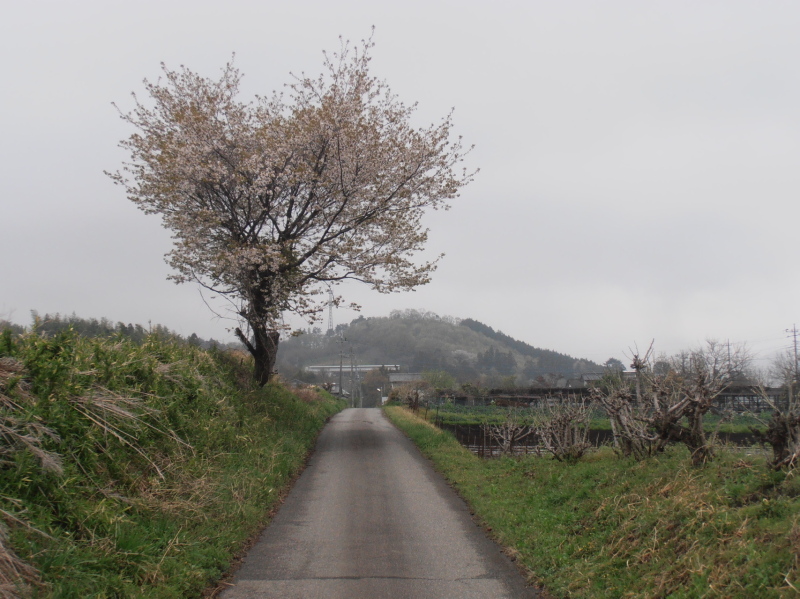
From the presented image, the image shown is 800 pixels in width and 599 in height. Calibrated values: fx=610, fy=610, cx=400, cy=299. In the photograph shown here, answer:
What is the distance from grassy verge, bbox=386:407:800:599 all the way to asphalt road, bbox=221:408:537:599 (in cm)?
53

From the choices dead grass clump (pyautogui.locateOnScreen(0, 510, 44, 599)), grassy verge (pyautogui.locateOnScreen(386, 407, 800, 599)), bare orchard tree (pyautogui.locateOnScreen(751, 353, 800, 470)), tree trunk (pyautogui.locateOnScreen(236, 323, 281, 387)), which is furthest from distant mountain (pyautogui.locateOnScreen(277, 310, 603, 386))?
dead grass clump (pyautogui.locateOnScreen(0, 510, 44, 599))

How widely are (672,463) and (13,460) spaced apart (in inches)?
293

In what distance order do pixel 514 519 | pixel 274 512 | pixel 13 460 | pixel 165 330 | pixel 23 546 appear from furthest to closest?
pixel 165 330 < pixel 274 512 < pixel 514 519 < pixel 13 460 < pixel 23 546

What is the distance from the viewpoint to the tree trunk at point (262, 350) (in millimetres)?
18277

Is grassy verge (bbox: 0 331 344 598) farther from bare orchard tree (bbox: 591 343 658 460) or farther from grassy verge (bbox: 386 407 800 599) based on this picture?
bare orchard tree (bbox: 591 343 658 460)

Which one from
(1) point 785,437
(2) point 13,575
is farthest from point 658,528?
(2) point 13,575

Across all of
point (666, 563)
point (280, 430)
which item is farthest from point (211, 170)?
point (666, 563)

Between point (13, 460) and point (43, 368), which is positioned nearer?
point (13, 460)

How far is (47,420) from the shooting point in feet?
20.3

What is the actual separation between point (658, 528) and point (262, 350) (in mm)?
14314

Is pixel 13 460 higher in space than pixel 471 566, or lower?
higher

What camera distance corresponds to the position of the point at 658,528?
618cm

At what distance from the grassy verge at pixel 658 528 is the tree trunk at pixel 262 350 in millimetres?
10070

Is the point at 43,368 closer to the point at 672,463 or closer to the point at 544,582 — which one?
the point at 544,582
